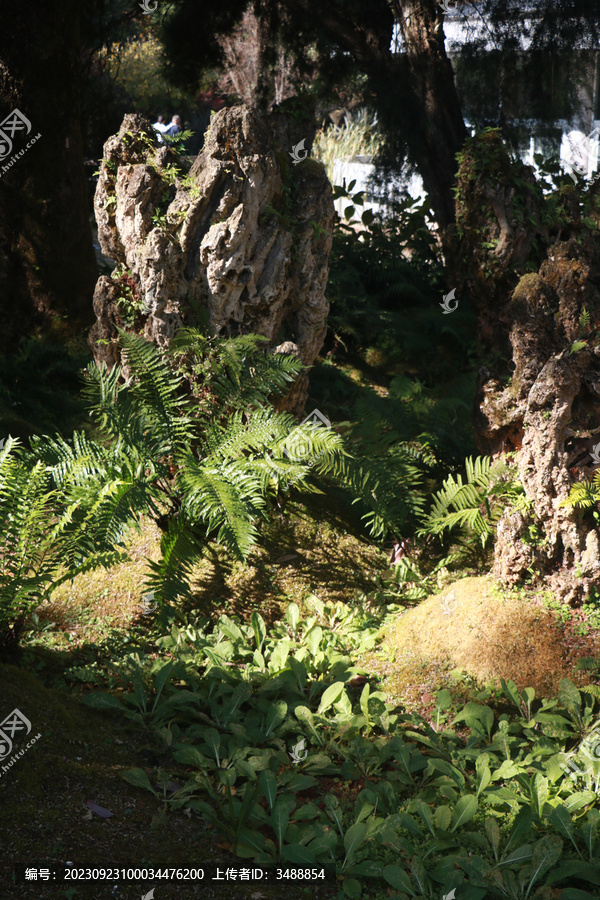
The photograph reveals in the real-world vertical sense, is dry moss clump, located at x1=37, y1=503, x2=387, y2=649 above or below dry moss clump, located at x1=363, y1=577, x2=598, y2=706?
above

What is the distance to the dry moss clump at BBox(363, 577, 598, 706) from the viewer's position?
342 centimetres

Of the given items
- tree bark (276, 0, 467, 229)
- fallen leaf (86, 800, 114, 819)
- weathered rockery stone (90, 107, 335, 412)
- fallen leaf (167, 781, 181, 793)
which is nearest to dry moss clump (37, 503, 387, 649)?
weathered rockery stone (90, 107, 335, 412)

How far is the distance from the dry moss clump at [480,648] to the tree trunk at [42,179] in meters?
4.36

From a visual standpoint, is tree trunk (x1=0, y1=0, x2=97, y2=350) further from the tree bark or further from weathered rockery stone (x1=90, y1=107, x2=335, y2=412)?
the tree bark

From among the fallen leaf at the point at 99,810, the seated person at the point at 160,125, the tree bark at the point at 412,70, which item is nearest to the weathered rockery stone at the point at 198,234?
the fallen leaf at the point at 99,810

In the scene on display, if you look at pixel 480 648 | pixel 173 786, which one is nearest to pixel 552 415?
Answer: pixel 480 648

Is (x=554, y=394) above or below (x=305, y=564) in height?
above

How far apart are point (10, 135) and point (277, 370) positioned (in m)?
3.78

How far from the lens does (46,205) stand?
634 cm

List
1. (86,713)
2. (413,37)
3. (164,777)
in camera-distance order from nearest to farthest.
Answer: (164,777)
(86,713)
(413,37)

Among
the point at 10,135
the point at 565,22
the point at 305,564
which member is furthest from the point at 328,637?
the point at 565,22

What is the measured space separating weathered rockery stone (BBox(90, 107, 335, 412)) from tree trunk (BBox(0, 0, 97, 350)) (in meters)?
1.94

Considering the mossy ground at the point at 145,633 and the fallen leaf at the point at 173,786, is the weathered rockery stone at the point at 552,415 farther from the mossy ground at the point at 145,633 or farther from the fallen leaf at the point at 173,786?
the fallen leaf at the point at 173,786

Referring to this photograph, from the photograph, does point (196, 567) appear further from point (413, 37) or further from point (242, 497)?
point (413, 37)
